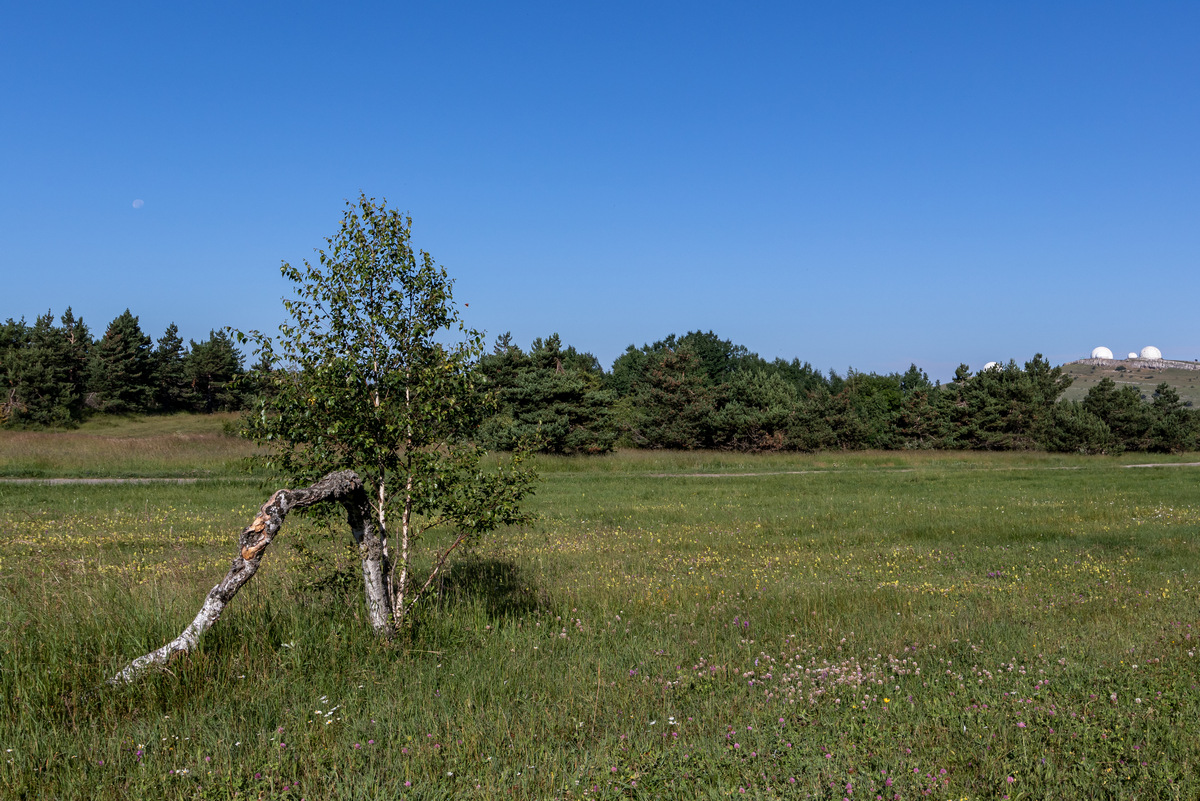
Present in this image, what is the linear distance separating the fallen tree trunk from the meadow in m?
0.16

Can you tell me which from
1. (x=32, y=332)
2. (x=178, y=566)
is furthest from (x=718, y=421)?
(x=32, y=332)

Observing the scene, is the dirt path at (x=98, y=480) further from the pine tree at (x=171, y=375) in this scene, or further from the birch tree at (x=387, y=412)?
the pine tree at (x=171, y=375)

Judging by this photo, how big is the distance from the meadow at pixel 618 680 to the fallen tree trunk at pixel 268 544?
0.53ft

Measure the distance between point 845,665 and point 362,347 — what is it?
5337 mm

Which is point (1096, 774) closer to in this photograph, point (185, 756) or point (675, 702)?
point (675, 702)

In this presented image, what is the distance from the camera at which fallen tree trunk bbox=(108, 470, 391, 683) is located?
5.34 meters

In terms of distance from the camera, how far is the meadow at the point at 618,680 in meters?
4.24

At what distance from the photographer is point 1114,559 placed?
1270 cm

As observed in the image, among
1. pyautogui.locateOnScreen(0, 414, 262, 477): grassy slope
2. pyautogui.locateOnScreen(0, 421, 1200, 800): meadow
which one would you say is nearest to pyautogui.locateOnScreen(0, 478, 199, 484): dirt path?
pyautogui.locateOnScreen(0, 414, 262, 477): grassy slope

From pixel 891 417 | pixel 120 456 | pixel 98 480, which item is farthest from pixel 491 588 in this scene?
pixel 891 417

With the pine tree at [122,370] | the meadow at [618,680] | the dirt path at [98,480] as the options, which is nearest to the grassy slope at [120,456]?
the dirt path at [98,480]

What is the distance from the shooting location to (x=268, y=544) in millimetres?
5930

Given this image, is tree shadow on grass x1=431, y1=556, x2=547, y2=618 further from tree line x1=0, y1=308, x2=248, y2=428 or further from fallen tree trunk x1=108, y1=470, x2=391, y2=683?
tree line x1=0, y1=308, x2=248, y2=428

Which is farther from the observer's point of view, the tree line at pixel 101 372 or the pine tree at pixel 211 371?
the pine tree at pixel 211 371
